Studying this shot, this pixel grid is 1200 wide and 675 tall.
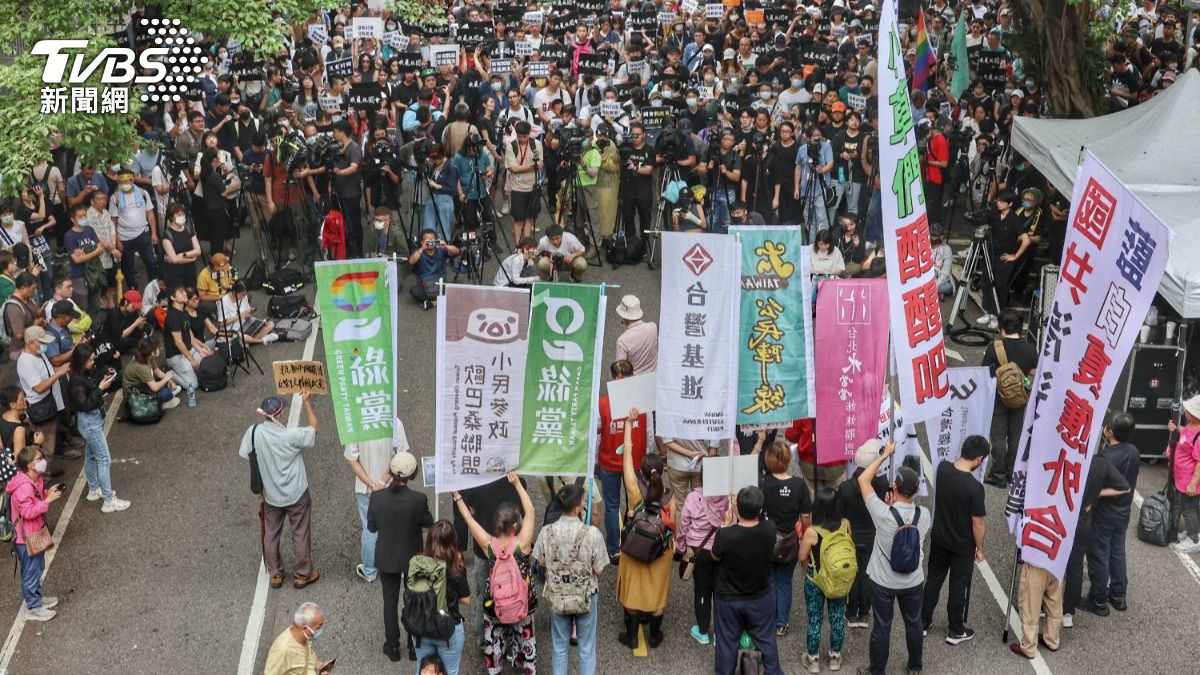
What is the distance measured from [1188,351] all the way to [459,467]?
749 cm

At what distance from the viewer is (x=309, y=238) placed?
17.8 metres

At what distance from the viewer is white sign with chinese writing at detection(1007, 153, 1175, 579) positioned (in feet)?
27.7

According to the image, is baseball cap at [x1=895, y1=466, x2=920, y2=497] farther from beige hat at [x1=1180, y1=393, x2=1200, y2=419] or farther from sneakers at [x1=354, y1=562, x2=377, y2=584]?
sneakers at [x1=354, y1=562, x2=377, y2=584]

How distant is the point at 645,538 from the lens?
373 inches

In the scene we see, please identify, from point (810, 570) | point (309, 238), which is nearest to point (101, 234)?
point (309, 238)

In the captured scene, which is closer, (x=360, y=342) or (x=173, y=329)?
(x=360, y=342)

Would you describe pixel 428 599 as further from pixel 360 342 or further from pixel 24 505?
pixel 24 505

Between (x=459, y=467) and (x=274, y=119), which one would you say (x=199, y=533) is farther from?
(x=274, y=119)

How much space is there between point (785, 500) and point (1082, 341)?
2272 mm

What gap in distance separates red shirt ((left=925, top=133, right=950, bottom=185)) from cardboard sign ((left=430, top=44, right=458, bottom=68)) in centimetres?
759

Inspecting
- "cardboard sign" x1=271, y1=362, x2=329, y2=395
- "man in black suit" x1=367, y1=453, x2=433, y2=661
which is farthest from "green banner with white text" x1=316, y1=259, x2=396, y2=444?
"man in black suit" x1=367, y1=453, x2=433, y2=661

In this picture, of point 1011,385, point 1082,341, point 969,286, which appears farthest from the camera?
point 969,286

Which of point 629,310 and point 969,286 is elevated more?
point 629,310

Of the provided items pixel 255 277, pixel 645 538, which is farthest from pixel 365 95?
pixel 645 538
